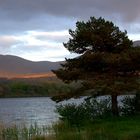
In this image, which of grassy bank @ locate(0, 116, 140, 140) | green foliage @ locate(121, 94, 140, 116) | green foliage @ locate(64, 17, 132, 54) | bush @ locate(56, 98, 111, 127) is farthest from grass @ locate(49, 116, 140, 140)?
green foliage @ locate(64, 17, 132, 54)

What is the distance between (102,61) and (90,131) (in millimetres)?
6865

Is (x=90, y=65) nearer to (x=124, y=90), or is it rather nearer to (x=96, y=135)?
(x=124, y=90)

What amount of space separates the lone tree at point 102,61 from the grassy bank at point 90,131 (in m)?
2.06

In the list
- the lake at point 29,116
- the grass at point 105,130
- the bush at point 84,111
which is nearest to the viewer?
the grass at point 105,130

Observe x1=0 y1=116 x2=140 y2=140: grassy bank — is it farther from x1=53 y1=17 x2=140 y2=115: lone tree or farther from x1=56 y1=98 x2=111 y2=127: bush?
x1=53 y1=17 x2=140 y2=115: lone tree

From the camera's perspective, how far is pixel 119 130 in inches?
1065

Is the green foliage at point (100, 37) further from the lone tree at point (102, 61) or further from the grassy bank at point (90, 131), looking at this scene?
the grassy bank at point (90, 131)

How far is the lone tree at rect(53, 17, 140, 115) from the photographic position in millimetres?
31803

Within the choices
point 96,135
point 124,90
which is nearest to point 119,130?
point 96,135

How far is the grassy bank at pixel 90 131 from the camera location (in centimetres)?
2442

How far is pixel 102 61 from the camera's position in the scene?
3197cm

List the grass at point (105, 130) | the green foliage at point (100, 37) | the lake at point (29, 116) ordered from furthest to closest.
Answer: the lake at point (29, 116) → the green foliage at point (100, 37) → the grass at point (105, 130)

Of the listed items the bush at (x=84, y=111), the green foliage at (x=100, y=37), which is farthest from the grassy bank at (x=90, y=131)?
the green foliage at (x=100, y=37)

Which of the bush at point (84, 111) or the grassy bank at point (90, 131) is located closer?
the grassy bank at point (90, 131)
